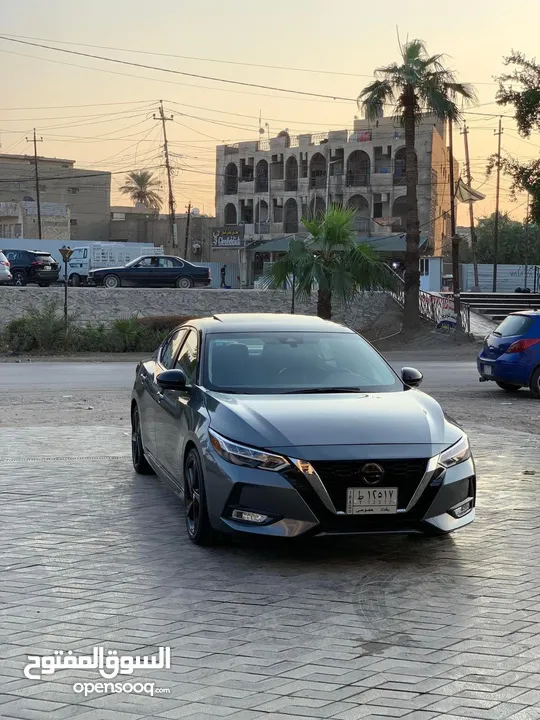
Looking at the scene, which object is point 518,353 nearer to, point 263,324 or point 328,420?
point 263,324

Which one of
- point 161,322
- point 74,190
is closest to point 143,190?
point 74,190

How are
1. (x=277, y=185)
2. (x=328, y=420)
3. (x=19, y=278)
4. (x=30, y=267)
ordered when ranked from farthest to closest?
(x=277, y=185), (x=19, y=278), (x=30, y=267), (x=328, y=420)

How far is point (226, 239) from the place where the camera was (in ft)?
278

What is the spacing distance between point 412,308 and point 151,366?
30.4 m

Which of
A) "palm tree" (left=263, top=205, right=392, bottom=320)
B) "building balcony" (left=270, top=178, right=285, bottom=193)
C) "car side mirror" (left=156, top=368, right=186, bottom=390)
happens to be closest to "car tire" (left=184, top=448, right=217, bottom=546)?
"car side mirror" (left=156, top=368, right=186, bottom=390)

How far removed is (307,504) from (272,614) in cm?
94

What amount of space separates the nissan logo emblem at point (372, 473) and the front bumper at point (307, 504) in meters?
0.08

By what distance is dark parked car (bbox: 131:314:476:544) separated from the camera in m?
6.57

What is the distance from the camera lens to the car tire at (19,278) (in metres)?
48.8

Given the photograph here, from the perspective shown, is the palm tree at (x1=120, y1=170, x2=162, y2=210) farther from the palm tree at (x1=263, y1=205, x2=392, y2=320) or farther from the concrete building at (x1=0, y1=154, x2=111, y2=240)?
the palm tree at (x1=263, y1=205, x2=392, y2=320)

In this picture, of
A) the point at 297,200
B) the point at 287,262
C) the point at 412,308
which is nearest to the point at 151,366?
the point at 287,262

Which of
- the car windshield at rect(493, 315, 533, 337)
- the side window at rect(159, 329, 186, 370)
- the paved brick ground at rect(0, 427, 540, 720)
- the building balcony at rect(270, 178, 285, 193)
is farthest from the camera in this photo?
the building balcony at rect(270, 178, 285, 193)

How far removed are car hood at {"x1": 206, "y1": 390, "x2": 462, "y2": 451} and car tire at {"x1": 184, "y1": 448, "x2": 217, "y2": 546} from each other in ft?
1.17

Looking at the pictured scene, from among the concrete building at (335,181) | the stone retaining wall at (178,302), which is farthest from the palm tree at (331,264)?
the concrete building at (335,181)
